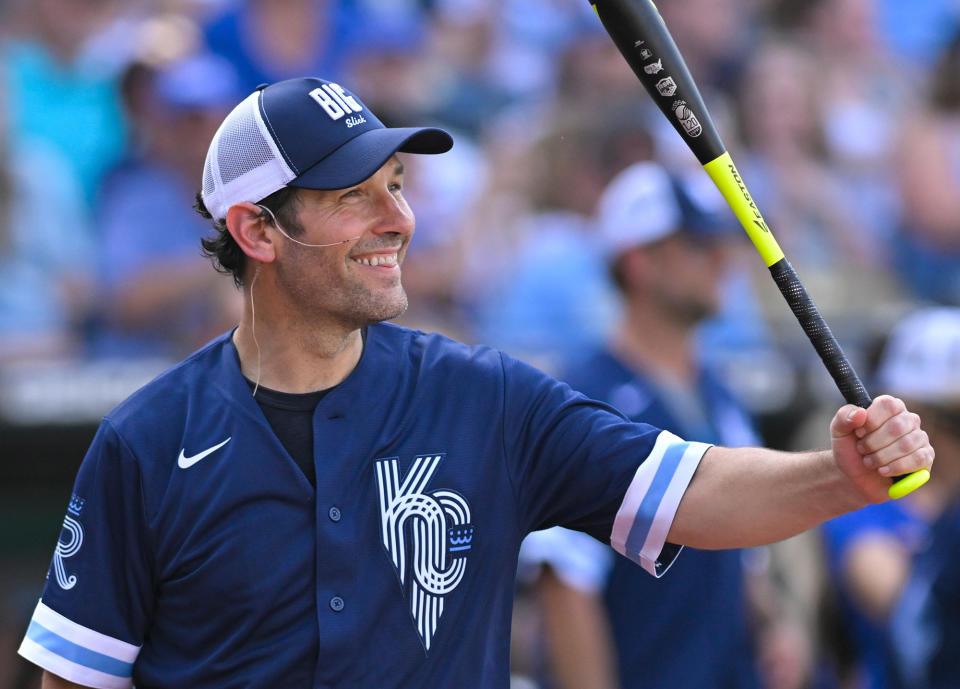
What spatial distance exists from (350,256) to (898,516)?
2.92 meters

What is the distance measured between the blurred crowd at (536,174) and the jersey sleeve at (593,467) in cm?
221

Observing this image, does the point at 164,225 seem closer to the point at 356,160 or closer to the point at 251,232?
the point at 251,232

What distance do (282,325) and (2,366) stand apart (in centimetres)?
338

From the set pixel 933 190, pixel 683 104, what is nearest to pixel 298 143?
pixel 683 104

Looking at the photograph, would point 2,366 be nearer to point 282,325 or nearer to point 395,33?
point 395,33

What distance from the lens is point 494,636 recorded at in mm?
2531

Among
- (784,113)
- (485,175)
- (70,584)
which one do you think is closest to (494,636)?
(70,584)

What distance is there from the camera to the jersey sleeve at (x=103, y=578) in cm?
244

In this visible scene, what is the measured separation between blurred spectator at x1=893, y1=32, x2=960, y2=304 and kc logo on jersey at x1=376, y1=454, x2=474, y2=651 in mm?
4768

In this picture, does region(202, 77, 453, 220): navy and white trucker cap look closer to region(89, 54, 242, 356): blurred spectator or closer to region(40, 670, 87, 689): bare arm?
region(40, 670, 87, 689): bare arm

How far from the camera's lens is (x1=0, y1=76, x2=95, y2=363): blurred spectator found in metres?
5.77

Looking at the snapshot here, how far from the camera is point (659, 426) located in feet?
13.0

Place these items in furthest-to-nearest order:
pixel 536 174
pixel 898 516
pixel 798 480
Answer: pixel 536 174 → pixel 898 516 → pixel 798 480

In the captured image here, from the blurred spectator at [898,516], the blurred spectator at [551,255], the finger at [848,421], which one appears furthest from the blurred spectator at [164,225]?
the finger at [848,421]
